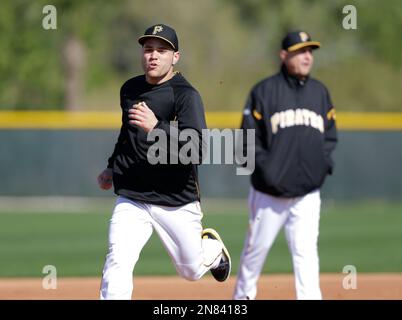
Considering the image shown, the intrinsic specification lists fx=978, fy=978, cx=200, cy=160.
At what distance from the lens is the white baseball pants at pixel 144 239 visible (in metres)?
6.28

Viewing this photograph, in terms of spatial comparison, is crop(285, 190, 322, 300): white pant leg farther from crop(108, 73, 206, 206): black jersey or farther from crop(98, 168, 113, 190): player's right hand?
crop(98, 168, 113, 190): player's right hand

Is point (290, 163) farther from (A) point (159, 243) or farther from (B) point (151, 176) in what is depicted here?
(A) point (159, 243)

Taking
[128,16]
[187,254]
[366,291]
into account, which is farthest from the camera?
[128,16]

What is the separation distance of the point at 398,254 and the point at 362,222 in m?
3.95

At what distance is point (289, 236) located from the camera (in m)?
7.41

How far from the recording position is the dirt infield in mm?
8922

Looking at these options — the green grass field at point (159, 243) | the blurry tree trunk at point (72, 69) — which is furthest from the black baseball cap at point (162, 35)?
the blurry tree trunk at point (72, 69)

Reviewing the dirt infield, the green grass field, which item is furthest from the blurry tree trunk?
the dirt infield

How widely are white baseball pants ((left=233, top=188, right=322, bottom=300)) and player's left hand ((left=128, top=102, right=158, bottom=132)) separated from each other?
1.54 m

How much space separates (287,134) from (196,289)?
2544mm

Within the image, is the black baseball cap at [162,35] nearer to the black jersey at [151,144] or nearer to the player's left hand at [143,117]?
the black jersey at [151,144]

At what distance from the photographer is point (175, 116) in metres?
6.51
